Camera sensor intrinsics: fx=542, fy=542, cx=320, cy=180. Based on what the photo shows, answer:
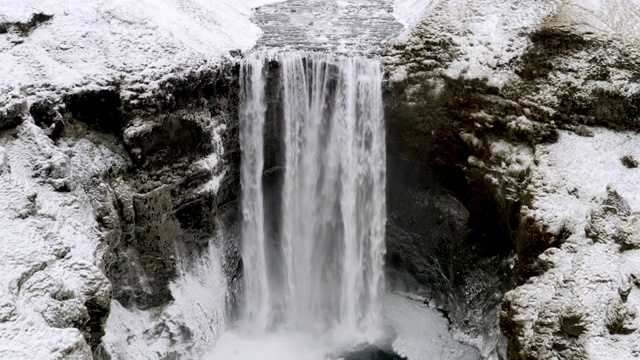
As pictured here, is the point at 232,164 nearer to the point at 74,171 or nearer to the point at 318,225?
the point at 318,225

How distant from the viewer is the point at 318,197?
18.3 metres

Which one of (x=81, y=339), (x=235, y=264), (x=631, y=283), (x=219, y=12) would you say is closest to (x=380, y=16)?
(x=219, y=12)

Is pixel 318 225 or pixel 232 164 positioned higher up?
pixel 232 164

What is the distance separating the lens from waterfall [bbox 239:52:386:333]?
1703 cm

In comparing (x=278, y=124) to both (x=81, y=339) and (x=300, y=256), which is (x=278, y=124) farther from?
(x=81, y=339)

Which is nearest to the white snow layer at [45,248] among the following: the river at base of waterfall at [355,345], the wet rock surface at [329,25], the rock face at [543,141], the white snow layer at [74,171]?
the white snow layer at [74,171]

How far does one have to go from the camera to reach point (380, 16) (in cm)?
2208

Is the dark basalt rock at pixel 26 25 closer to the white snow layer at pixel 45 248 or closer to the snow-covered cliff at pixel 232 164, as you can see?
the snow-covered cliff at pixel 232 164

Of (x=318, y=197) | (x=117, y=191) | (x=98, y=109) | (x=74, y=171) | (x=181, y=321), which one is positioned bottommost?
(x=181, y=321)

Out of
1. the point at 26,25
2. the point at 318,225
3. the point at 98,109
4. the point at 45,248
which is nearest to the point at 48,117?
the point at 98,109

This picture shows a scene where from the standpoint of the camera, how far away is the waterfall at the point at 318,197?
55.9 ft

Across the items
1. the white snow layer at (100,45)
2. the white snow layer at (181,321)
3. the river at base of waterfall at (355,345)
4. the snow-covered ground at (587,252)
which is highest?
the white snow layer at (100,45)

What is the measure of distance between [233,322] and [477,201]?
884 centimetres

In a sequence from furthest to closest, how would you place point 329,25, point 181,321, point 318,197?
1. point 329,25
2. point 318,197
3. point 181,321
